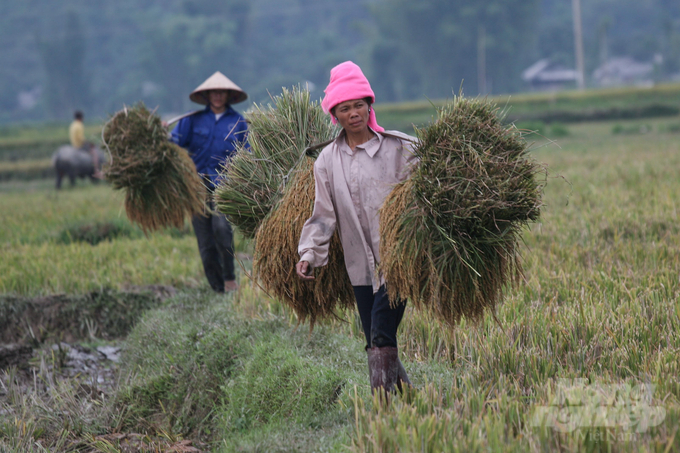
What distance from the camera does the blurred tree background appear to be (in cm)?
5603

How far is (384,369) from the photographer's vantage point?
2.86 m

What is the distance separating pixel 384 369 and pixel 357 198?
0.68 m

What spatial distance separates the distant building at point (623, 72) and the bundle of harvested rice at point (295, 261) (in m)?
62.1

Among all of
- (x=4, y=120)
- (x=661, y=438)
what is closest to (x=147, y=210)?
(x=661, y=438)

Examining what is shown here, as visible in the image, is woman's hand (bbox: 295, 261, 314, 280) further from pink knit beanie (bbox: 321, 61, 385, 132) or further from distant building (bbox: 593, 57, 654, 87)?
distant building (bbox: 593, 57, 654, 87)

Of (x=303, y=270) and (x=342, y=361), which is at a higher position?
(x=303, y=270)

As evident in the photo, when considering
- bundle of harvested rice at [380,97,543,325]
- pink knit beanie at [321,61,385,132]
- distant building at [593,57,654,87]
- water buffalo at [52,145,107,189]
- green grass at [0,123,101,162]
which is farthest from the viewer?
distant building at [593,57,654,87]

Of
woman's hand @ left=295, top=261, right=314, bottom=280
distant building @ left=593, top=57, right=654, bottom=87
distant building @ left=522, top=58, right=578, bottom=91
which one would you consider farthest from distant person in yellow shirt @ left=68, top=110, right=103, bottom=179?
distant building @ left=593, top=57, right=654, bottom=87

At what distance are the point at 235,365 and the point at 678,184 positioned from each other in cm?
587

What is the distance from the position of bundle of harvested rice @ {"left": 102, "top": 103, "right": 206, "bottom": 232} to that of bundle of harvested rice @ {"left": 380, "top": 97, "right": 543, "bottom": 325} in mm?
2615

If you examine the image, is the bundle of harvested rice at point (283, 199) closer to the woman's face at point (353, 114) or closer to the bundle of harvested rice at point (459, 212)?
the woman's face at point (353, 114)

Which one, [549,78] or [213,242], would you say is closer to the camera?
[213,242]

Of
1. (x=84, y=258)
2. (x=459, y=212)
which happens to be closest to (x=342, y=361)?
(x=459, y=212)

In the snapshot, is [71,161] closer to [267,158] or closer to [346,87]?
[267,158]
